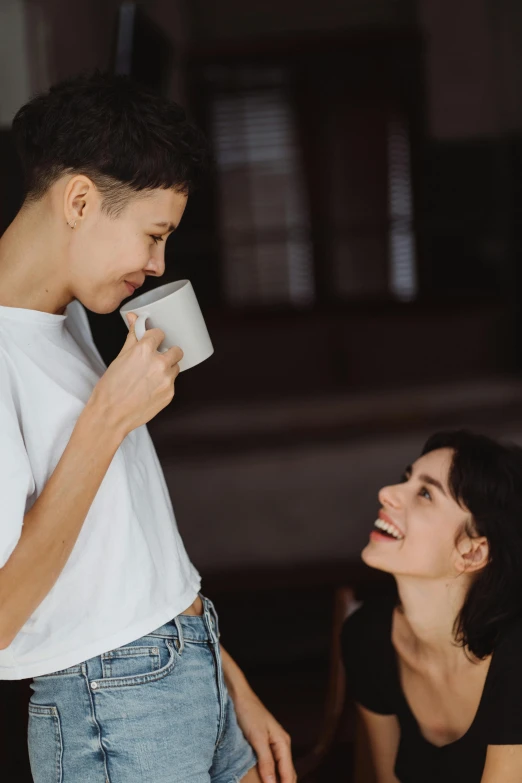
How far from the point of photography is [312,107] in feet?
16.6

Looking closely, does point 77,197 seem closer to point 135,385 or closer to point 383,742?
point 135,385

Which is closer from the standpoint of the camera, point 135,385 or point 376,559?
point 135,385

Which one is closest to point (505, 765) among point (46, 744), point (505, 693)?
point (505, 693)

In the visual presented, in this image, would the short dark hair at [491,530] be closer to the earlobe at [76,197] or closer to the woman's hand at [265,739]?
the woman's hand at [265,739]

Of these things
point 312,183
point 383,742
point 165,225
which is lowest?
point 383,742

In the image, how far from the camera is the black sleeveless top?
4.25ft

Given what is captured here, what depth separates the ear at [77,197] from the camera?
2.94 feet

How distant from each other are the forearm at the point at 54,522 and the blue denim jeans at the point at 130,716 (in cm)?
11

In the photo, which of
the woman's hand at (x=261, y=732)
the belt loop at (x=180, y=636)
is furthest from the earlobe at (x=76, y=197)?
the woman's hand at (x=261, y=732)

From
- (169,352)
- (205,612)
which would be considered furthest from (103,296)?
(205,612)

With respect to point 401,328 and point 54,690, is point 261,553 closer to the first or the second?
point 54,690

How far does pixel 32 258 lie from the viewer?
0.93 metres

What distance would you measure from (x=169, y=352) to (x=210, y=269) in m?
4.22

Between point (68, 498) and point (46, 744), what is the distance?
0.95 ft
